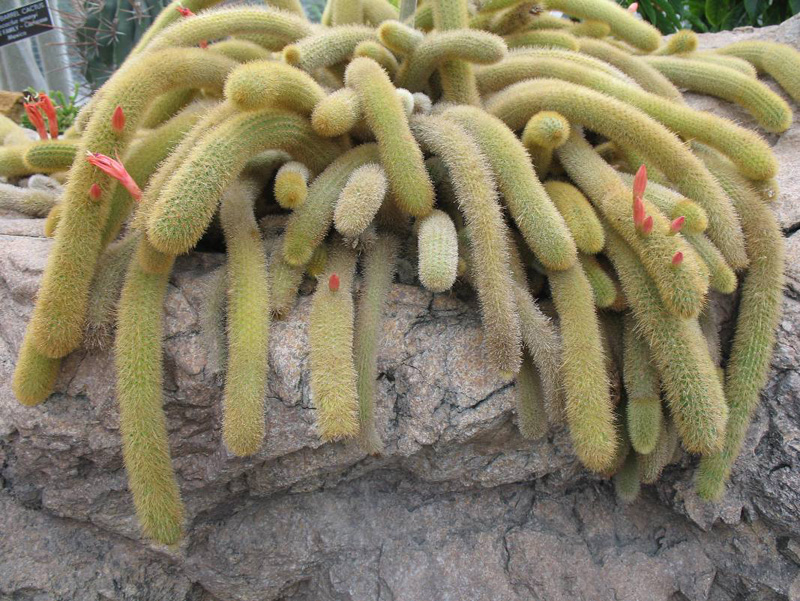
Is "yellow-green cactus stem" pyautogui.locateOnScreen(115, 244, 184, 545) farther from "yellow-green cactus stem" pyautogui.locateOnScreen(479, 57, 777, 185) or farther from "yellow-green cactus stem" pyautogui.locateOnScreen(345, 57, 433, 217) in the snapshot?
"yellow-green cactus stem" pyautogui.locateOnScreen(479, 57, 777, 185)

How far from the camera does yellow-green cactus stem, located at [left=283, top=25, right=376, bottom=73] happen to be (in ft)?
5.32

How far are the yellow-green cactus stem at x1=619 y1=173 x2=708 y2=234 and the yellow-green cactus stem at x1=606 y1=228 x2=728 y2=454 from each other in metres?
0.14

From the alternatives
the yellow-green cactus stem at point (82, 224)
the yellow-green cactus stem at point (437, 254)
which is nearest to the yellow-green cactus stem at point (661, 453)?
the yellow-green cactus stem at point (437, 254)

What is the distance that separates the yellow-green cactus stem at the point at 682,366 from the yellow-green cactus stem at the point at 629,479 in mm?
209

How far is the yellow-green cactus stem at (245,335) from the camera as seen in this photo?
49.7 inches

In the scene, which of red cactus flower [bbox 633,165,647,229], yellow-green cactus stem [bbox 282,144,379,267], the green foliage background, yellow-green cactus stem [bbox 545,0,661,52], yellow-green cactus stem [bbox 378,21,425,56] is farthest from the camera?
the green foliage background

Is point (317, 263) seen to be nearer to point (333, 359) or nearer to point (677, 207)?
point (333, 359)

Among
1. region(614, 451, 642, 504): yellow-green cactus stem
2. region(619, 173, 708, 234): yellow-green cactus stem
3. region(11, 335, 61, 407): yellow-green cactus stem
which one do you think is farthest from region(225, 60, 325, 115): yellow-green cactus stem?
region(614, 451, 642, 504): yellow-green cactus stem

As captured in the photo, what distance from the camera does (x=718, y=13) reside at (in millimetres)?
4625

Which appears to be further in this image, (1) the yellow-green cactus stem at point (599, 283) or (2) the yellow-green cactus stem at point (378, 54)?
(2) the yellow-green cactus stem at point (378, 54)

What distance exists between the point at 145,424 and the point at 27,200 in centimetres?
116

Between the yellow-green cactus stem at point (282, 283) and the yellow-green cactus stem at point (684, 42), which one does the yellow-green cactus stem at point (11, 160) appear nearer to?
the yellow-green cactus stem at point (282, 283)

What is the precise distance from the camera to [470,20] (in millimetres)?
1983

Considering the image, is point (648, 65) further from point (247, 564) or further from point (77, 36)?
point (77, 36)
